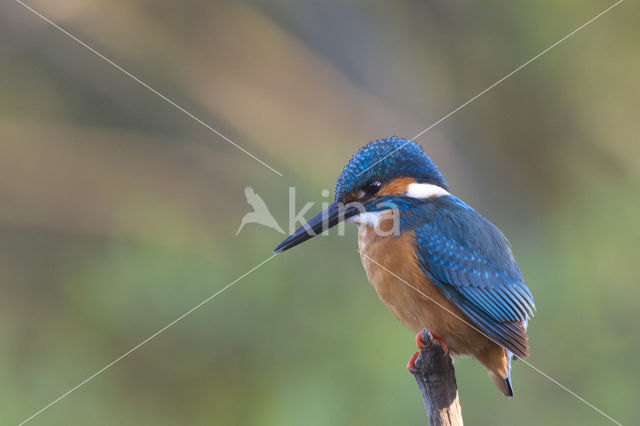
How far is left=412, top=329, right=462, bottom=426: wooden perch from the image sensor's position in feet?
7.97

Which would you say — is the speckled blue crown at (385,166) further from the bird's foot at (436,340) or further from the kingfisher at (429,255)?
the bird's foot at (436,340)

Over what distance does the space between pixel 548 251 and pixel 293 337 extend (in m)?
1.58

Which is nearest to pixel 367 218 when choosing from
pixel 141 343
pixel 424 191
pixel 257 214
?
pixel 424 191

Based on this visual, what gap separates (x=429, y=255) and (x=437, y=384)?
1.51 ft

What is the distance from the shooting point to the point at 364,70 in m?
5.56

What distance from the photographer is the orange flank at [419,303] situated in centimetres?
259

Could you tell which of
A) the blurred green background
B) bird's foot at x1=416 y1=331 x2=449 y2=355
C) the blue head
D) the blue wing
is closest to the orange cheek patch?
the blue head

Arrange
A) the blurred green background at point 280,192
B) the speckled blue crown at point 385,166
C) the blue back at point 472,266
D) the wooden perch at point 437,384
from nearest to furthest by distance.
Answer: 1. the wooden perch at point 437,384
2. the blue back at point 472,266
3. the speckled blue crown at point 385,166
4. the blurred green background at point 280,192

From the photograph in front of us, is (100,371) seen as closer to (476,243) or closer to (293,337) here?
(293,337)

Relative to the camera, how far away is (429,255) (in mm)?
2643

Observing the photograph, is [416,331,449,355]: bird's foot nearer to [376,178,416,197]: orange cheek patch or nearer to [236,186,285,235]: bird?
[376,178,416,197]: orange cheek patch

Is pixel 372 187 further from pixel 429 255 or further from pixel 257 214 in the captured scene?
pixel 257 214

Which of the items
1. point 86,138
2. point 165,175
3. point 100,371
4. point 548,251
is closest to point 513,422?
point 548,251

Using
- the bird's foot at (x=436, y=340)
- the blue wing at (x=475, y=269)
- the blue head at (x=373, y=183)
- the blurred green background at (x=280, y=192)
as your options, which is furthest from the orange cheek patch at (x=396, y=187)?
the blurred green background at (x=280, y=192)
